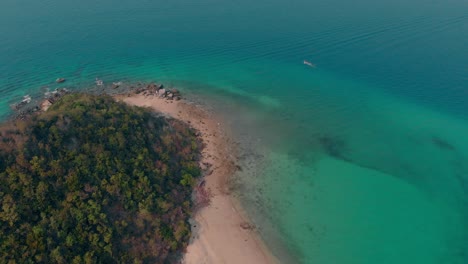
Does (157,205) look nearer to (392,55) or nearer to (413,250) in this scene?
(413,250)

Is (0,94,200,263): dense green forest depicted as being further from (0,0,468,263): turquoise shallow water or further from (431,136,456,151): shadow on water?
(431,136,456,151): shadow on water

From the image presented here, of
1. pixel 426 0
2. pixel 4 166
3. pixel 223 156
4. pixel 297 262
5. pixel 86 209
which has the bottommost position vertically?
pixel 297 262

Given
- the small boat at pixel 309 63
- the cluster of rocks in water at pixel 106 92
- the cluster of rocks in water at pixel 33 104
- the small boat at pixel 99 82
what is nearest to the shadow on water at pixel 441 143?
the small boat at pixel 309 63

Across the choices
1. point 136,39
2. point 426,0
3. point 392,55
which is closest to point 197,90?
point 136,39

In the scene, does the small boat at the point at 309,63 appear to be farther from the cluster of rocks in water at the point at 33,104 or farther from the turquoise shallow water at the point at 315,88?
the cluster of rocks in water at the point at 33,104

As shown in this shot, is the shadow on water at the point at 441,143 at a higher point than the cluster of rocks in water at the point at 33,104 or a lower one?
lower

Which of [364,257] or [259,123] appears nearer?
[364,257]
